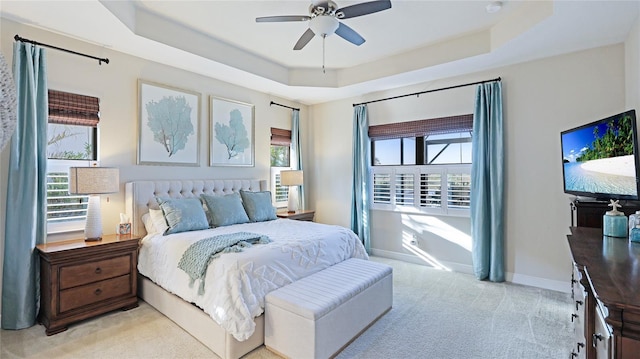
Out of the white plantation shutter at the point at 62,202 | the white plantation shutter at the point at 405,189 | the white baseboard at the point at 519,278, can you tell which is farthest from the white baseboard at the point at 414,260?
the white plantation shutter at the point at 62,202

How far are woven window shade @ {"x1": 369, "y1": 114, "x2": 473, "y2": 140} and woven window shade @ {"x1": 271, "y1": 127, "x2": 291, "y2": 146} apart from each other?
4.97 ft

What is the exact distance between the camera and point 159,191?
371 centimetres

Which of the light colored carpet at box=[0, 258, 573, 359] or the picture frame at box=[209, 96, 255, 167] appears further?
the picture frame at box=[209, 96, 255, 167]

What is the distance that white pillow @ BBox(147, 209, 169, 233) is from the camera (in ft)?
10.8

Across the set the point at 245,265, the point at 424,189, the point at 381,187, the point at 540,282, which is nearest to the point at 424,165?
the point at 424,189

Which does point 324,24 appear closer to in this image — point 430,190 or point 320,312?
point 320,312

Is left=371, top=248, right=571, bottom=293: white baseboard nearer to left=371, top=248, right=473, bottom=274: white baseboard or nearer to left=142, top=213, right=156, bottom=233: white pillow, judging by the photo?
left=371, top=248, right=473, bottom=274: white baseboard

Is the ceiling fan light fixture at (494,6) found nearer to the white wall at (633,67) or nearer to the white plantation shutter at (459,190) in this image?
the white wall at (633,67)

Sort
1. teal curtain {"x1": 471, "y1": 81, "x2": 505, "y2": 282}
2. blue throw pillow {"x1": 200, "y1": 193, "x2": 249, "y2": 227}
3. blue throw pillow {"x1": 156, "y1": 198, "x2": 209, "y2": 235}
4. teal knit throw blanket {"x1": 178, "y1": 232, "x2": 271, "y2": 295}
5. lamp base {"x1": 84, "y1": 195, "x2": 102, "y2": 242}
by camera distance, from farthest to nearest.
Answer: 1. teal curtain {"x1": 471, "y1": 81, "x2": 505, "y2": 282}
2. blue throw pillow {"x1": 200, "y1": 193, "x2": 249, "y2": 227}
3. blue throw pillow {"x1": 156, "y1": 198, "x2": 209, "y2": 235}
4. lamp base {"x1": 84, "y1": 195, "x2": 102, "y2": 242}
5. teal knit throw blanket {"x1": 178, "y1": 232, "x2": 271, "y2": 295}

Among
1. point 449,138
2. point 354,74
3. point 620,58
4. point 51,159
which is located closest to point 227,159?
point 51,159

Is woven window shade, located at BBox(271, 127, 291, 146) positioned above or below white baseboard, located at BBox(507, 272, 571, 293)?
above

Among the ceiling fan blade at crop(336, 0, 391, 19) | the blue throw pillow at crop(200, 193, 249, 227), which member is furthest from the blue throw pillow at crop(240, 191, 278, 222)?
the ceiling fan blade at crop(336, 0, 391, 19)

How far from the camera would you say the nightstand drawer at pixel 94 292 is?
8.79ft

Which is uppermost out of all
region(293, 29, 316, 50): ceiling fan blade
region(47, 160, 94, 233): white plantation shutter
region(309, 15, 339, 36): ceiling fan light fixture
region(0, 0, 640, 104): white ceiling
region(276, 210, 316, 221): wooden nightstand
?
region(0, 0, 640, 104): white ceiling
